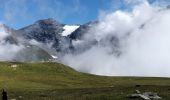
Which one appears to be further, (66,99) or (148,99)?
(66,99)

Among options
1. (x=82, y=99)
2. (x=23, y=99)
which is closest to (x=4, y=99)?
(x=82, y=99)

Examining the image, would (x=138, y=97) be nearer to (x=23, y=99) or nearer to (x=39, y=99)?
(x=39, y=99)

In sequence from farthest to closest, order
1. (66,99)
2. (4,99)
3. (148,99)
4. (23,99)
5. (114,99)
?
1. (23,99)
2. (66,99)
3. (114,99)
4. (148,99)
5. (4,99)

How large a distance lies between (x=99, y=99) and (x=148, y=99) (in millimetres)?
8876

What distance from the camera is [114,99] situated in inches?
2392

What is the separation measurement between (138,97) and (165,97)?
556 centimetres

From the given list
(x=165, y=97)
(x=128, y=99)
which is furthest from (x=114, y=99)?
(x=165, y=97)

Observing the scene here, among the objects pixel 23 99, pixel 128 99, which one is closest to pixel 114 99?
pixel 128 99

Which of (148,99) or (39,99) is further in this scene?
(39,99)

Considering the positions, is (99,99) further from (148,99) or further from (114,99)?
(148,99)

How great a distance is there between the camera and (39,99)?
70.3 m

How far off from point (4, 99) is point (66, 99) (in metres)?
18.5

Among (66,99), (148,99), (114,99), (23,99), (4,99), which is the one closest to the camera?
(4,99)

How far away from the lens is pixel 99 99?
205 feet
